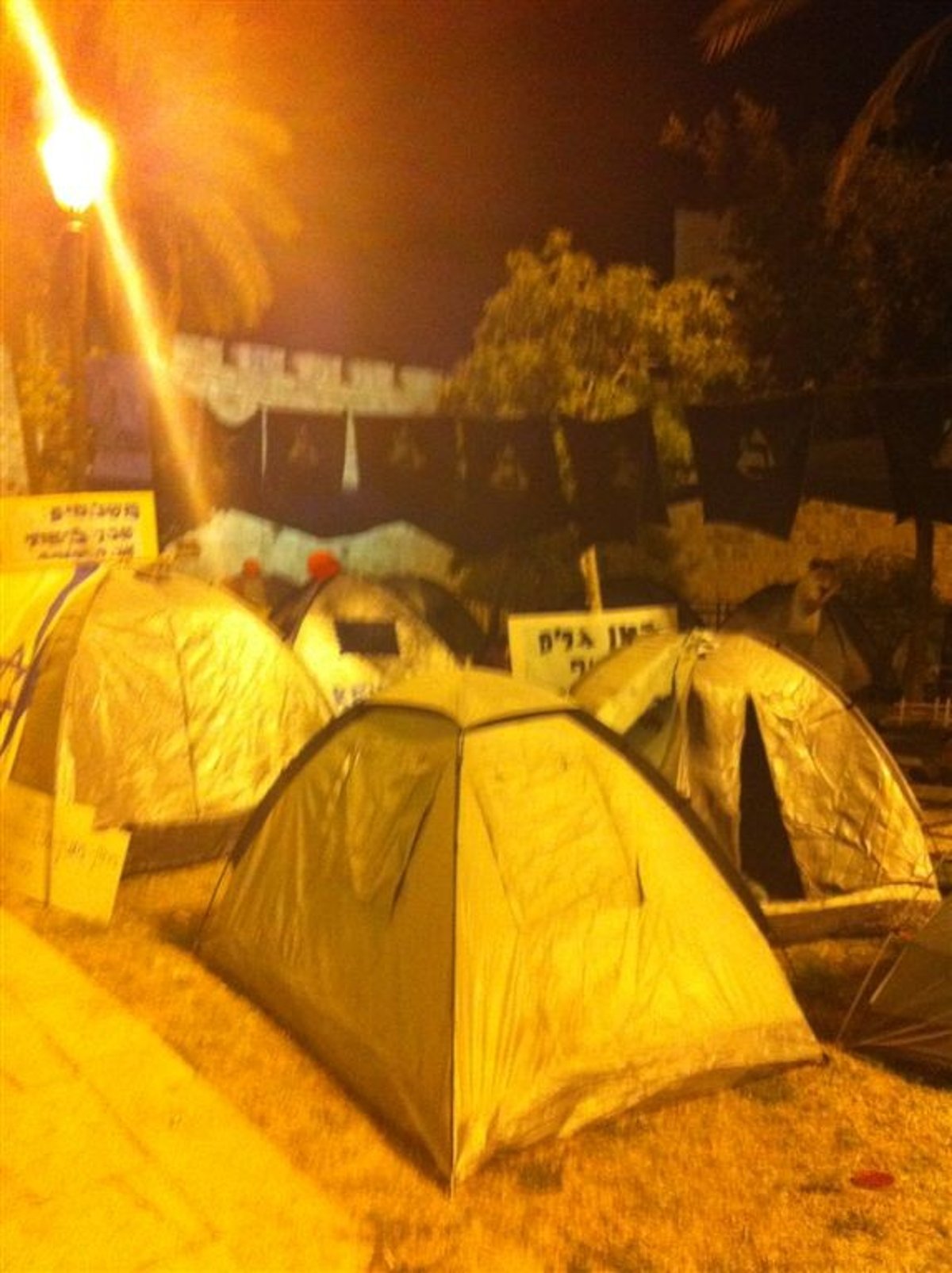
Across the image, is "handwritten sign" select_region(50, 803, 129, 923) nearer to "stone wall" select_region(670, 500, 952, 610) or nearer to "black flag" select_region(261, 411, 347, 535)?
"stone wall" select_region(670, 500, 952, 610)

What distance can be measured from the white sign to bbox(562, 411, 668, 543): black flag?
11.6 feet

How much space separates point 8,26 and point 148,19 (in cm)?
149

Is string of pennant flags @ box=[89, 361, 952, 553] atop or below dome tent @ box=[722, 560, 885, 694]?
atop

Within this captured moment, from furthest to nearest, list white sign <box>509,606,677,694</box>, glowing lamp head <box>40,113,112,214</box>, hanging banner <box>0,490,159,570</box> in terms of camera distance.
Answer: white sign <box>509,606,677,694</box> → hanging banner <box>0,490,159,570</box> → glowing lamp head <box>40,113,112,214</box>

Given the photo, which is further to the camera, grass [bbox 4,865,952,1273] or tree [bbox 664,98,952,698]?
tree [bbox 664,98,952,698]

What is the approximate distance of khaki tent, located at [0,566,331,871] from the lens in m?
7.31

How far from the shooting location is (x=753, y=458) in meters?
10.7

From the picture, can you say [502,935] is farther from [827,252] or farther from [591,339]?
[591,339]

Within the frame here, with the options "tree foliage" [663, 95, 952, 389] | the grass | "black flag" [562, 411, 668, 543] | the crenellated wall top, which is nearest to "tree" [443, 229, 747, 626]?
"tree foliage" [663, 95, 952, 389]

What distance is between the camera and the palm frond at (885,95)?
8.97 metres

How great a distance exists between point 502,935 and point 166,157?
1314 centimetres

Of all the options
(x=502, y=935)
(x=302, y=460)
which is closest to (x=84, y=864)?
(x=502, y=935)

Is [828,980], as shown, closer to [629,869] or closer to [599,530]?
[629,869]

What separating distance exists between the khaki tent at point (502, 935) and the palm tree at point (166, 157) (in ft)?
34.6
